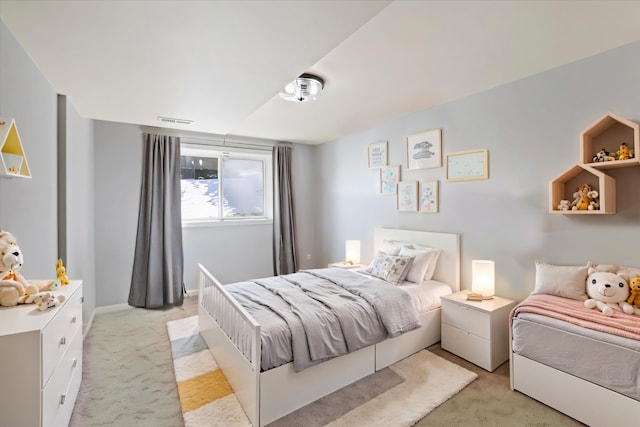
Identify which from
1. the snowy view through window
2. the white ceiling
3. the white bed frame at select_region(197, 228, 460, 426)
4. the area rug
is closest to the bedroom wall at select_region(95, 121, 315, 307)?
the snowy view through window

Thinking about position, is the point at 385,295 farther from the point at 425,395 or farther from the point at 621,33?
the point at 621,33

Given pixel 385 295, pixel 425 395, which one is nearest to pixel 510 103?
pixel 385 295

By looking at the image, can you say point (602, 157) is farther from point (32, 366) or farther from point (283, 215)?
point (283, 215)

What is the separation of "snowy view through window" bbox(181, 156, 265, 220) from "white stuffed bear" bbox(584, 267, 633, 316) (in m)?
4.42

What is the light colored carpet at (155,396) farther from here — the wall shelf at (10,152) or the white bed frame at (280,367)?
the wall shelf at (10,152)

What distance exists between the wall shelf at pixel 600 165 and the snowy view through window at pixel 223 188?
13.6ft

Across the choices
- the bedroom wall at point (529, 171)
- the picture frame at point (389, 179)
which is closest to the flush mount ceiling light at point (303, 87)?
the bedroom wall at point (529, 171)

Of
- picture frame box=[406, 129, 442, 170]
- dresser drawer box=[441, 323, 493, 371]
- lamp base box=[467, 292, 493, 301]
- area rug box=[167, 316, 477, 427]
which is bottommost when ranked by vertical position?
area rug box=[167, 316, 477, 427]

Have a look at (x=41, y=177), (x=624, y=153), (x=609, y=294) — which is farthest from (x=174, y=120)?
(x=609, y=294)

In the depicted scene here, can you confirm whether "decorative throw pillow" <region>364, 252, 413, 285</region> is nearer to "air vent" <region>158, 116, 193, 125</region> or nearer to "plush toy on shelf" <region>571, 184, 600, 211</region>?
"plush toy on shelf" <region>571, 184, 600, 211</region>

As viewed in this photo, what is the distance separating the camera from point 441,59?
2.26m

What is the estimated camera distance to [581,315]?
1.93m

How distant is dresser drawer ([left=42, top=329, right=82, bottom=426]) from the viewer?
1.41 meters

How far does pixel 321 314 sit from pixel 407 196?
2131 millimetres
